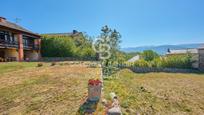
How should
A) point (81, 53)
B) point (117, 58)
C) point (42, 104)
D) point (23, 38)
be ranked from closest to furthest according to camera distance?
point (42, 104) < point (117, 58) < point (23, 38) < point (81, 53)

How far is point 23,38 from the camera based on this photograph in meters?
33.6

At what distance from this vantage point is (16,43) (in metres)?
30.7

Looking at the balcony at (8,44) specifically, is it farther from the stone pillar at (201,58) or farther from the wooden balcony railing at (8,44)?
the stone pillar at (201,58)

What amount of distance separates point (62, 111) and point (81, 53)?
31.8 metres

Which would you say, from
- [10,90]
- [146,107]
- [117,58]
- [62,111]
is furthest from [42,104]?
[117,58]

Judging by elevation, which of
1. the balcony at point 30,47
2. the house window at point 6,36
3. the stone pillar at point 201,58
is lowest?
the stone pillar at point 201,58

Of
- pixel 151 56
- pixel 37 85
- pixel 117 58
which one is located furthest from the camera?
pixel 151 56

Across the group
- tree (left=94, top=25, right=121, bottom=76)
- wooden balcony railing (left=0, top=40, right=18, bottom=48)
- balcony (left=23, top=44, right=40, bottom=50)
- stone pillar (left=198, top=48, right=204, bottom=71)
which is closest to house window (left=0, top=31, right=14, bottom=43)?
wooden balcony railing (left=0, top=40, right=18, bottom=48)

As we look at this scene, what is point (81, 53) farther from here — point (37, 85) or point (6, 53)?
point (37, 85)

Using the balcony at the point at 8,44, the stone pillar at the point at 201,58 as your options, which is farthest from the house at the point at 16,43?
the stone pillar at the point at 201,58

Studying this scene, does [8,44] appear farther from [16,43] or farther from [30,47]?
[30,47]

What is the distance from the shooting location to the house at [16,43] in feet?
92.0

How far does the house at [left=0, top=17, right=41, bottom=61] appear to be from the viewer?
28.0 metres

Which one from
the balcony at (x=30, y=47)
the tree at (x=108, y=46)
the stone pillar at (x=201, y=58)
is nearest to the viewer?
the tree at (x=108, y=46)
